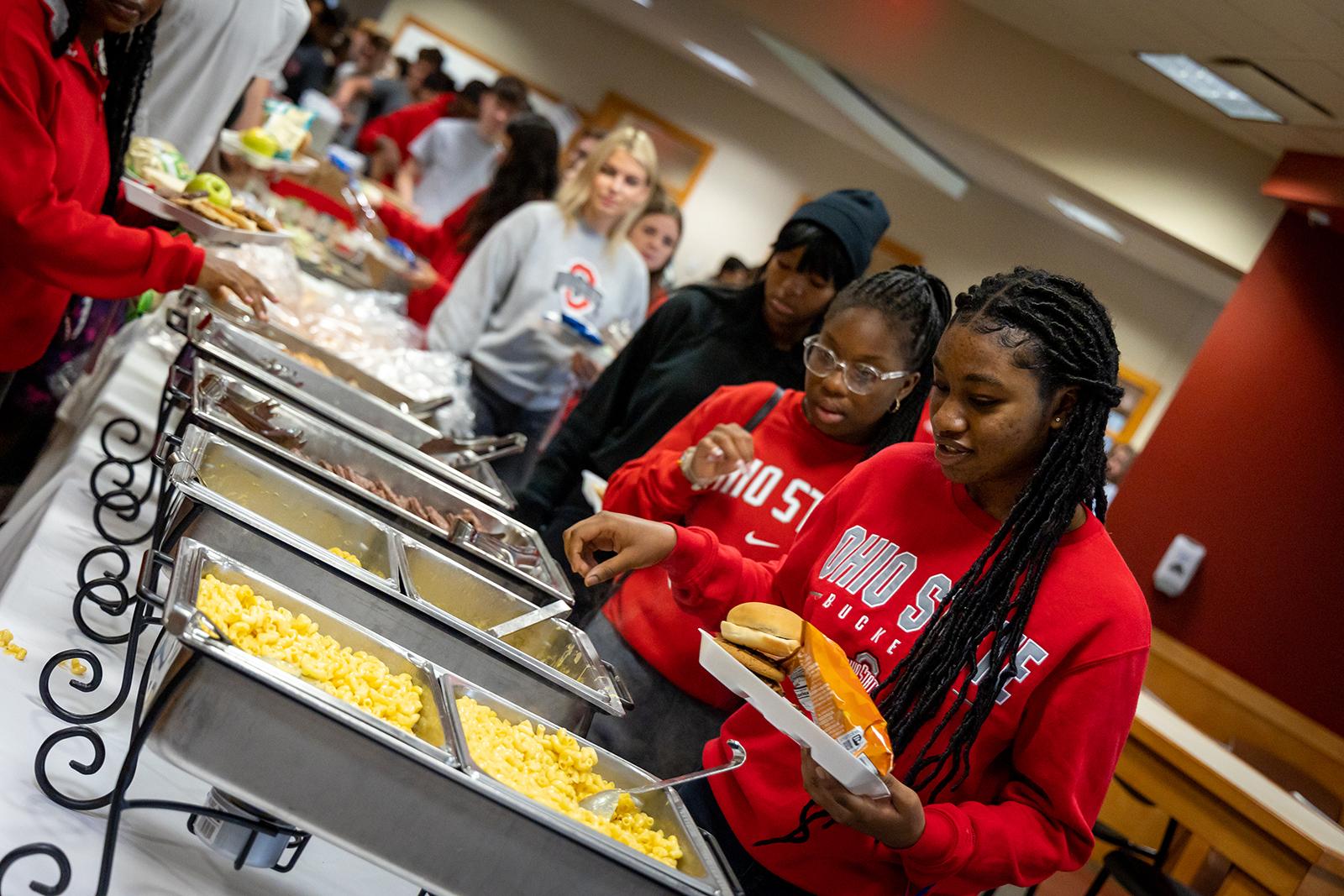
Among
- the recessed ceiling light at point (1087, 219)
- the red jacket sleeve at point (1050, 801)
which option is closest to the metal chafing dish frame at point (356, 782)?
the red jacket sleeve at point (1050, 801)

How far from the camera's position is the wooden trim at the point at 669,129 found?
12383 mm

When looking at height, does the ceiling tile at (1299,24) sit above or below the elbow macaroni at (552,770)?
above

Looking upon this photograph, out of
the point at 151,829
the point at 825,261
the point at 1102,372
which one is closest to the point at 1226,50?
the point at 825,261

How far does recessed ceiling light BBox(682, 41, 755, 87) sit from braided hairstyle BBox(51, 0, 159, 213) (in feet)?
26.9

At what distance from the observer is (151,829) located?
1218 millimetres

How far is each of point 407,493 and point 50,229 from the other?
2.11 feet

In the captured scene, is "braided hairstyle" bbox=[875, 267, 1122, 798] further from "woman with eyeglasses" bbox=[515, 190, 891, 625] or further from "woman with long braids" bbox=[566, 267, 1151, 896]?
"woman with eyeglasses" bbox=[515, 190, 891, 625]

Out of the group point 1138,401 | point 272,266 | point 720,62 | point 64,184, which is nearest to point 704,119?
point 720,62

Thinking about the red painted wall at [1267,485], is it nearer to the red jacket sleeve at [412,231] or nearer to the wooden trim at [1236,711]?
the wooden trim at [1236,711]

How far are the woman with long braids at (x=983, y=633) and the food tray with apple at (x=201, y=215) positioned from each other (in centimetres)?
157

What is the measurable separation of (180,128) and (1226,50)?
3.86 m

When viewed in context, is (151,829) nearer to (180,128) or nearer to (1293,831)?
(180,128)

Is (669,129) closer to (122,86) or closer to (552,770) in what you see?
(122,86)

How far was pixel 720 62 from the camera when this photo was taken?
35.1 ft
